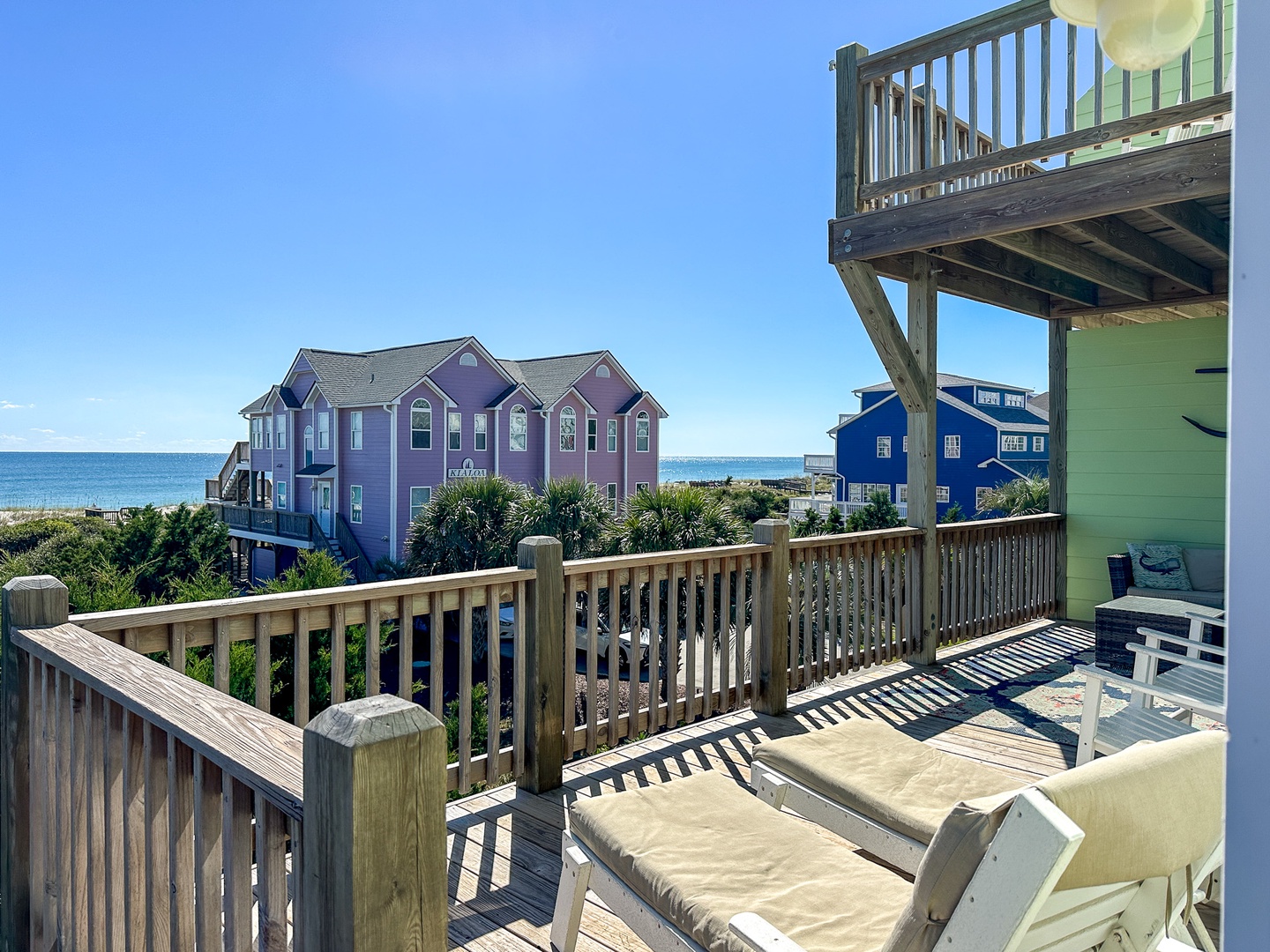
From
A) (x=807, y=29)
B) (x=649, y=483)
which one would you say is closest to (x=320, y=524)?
(x=649, y=483)

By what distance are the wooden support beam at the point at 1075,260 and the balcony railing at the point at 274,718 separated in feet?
6.49

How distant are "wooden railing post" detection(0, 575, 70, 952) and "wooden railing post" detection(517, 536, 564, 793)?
161cm

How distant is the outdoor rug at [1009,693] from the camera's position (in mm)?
4281

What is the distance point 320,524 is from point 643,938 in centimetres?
2421

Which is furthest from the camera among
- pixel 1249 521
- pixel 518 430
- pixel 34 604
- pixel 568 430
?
pixel 568 430

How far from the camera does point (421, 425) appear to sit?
870 inches

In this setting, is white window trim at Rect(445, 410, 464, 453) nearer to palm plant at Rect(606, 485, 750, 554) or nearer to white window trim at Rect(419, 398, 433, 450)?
white window trim at Rect(419, 398, 433, 450)

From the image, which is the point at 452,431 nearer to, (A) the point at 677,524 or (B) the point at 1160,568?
(A) the point at 677,524

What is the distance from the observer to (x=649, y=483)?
27562mm

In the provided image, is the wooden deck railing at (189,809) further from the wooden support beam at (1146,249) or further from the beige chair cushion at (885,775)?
the wooden support beam at (1146,249)

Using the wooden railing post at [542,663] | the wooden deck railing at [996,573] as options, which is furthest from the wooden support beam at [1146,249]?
the wooden railing post at [542,663]

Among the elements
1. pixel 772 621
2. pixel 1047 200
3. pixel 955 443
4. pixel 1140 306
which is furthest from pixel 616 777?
pixel 955 443

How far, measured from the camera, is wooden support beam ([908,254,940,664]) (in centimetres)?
542

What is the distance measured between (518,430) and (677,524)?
12.4 meters
